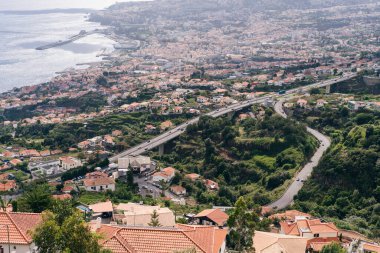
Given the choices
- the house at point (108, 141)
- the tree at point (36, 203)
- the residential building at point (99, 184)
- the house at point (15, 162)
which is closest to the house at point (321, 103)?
the house at point (108, 141)

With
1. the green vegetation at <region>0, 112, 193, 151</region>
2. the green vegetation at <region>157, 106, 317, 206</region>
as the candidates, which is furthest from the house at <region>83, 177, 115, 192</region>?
the green vegetation at <region>0, 112, 193, 151</region>

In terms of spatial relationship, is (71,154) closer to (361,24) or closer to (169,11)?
(361,24)

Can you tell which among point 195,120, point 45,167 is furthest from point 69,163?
point 195,120

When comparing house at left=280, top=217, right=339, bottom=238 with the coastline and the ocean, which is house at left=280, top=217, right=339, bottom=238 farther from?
the ocean

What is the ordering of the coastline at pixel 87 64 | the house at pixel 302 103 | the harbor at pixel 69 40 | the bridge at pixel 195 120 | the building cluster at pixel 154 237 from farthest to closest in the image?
the harbor at pixel 69 40 < the coastline at pixel 87 64 < the house at pixel 302 103 < the bridge at pixel 195 120 < the building cluster at pixel 154 237

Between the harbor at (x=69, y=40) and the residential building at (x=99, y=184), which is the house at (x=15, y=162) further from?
the harbor at (x=69, y=40)

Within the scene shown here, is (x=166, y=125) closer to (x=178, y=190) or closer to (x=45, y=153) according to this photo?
(x=45, y=153)

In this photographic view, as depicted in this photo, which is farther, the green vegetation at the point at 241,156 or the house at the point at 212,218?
the green vegetation at the point at 241,156
